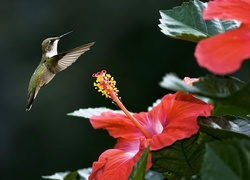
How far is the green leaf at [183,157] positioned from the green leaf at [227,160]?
0.21 metres

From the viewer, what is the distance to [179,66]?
21.4 feet

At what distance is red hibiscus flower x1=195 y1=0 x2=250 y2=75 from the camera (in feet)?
2.57

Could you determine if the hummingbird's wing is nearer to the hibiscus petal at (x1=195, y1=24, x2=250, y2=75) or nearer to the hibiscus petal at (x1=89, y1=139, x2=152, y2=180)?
the hibiscus petal at (x1=89, y1=139, x2=152, y2=180)

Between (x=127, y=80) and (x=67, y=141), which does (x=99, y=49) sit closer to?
(x=127, y=80)

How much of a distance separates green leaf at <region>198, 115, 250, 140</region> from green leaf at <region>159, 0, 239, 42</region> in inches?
4.8

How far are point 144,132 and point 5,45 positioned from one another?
6.29 m

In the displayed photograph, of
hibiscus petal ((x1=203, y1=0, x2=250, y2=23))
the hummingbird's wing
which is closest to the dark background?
the hummingbird's wing

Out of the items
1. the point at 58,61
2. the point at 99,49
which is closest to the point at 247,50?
the point at 58,61

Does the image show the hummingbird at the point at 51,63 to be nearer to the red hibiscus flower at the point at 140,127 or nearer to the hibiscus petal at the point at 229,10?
the red hibiscus flower at the point at 140,127

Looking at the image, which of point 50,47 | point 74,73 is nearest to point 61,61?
point 50,47

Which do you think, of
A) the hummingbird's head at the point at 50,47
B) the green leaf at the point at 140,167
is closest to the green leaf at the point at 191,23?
the green leaf at the point at 140,167

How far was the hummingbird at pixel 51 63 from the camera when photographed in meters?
1.73

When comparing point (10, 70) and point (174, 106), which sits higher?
point (174, 106)

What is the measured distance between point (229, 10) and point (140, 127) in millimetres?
249
